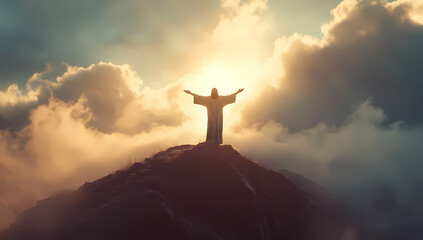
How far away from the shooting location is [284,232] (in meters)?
25.5

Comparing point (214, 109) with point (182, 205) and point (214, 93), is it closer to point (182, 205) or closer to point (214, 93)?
point (214, 93)

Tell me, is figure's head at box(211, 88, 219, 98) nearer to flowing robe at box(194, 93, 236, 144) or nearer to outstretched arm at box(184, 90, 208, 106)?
flowing robe at box(194, 93, 236, 144)

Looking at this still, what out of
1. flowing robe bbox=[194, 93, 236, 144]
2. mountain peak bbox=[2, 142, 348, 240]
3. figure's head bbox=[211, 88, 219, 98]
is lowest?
mountain peak bbox=[2, 142, 348, 240]

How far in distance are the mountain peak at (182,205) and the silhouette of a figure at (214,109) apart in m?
2.54

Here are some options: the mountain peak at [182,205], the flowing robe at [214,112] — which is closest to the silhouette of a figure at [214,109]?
the flowing robe at [214,112]

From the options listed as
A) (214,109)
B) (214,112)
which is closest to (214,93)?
(214,109)

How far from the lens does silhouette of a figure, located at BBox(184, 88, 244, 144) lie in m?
30.4

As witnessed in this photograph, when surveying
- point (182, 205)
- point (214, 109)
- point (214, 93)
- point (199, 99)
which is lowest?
point (182, 205)

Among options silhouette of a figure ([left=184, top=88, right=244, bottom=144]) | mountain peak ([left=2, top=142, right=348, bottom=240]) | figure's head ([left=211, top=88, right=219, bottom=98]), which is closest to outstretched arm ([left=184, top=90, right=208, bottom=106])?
silhouette of a figure ([left=184, top=88, right=244, bottom=144])

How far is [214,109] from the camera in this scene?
30656 mm

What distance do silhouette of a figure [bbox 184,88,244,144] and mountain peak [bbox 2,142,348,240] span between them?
8.34 feet

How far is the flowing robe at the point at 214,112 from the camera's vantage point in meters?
30.4

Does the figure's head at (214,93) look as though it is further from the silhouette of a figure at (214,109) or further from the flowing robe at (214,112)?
the flowing robe at (214,112)

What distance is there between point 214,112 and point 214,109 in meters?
0.29
